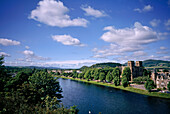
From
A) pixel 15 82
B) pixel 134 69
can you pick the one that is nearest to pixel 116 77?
pixel 134 69

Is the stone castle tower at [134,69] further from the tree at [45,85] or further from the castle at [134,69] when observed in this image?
the tree at [45,85]

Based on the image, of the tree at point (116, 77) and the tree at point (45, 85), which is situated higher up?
the tree at point (45, 85)

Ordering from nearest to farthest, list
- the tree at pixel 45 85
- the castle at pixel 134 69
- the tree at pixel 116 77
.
→ the tree at pixel 45 85 → the tree at pixel 116 77 → the castle at pixel 134 69

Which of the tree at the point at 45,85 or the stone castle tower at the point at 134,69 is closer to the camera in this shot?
the tree at the point at 45,85

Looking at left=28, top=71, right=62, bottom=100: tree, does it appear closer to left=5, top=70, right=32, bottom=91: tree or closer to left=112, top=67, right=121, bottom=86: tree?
left=5, top=70, right=32, bottom=91: tree

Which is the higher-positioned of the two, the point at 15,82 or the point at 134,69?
the point at 134,69

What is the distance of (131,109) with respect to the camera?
145 feet

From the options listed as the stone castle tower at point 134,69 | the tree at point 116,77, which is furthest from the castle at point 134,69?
the tree at point 116,77

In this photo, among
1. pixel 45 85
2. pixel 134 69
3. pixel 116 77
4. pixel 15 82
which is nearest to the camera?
pixel 45 85

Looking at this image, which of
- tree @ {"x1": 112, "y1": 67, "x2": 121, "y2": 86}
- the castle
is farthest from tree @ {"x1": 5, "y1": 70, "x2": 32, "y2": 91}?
the castle

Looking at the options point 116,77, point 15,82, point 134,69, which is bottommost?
point 116,77

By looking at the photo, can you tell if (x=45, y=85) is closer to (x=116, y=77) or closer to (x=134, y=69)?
(x=116, y=77)

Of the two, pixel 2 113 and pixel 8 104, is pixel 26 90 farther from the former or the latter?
pixel 2 113

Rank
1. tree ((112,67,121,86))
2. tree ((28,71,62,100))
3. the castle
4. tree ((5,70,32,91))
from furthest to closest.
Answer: the castle → tree ((112,67,121,86)) → tree ((5,70,32,91)) → tree ((28,71,62,100))
